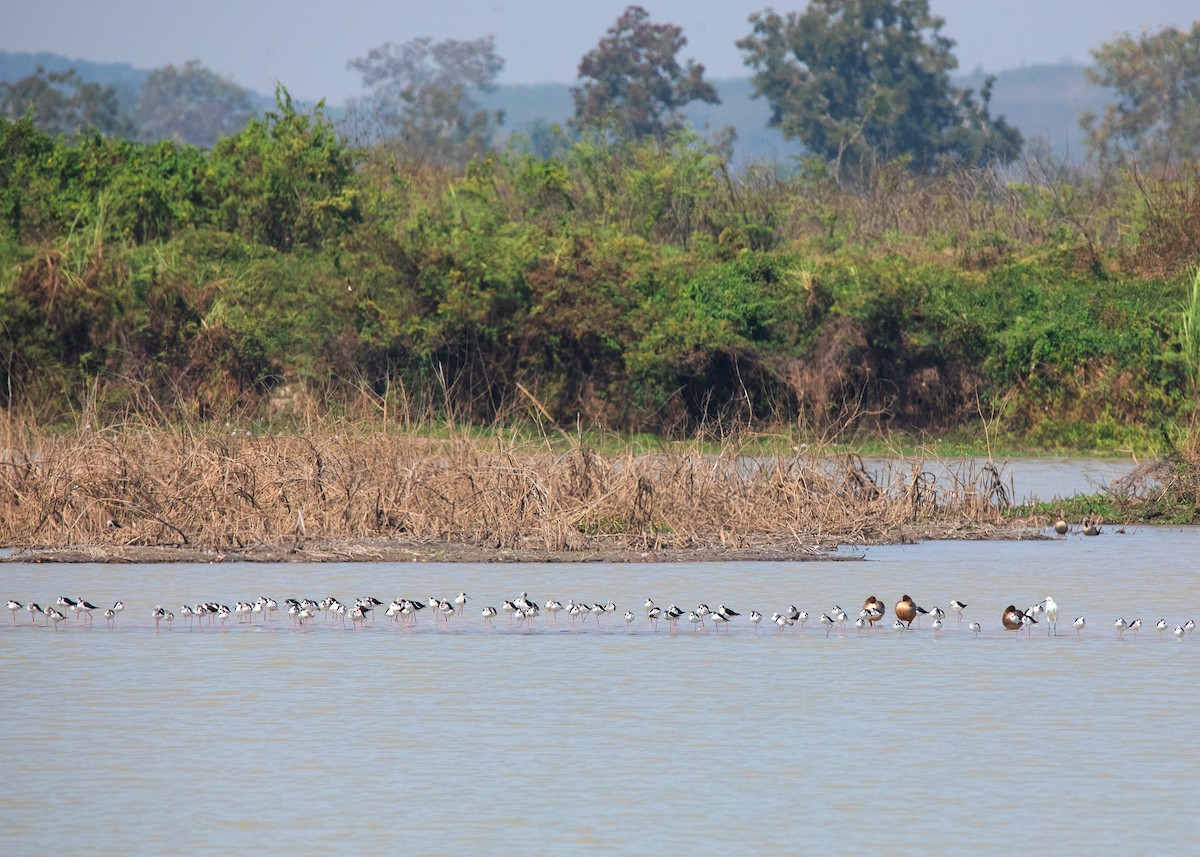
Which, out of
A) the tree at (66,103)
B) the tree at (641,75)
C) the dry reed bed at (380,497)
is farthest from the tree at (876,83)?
the dry reed bed at (380,497)

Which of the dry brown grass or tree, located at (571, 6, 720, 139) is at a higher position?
tree, located at (571, 6, 720, 139)

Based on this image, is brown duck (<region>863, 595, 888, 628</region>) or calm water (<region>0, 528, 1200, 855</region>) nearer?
calm water (<region>0, 528, 1200, 855</region>)

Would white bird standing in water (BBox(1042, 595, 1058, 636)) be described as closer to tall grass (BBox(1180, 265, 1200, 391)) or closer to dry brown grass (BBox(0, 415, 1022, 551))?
dry brown grass (BBox(0, 415, 1022, 551))

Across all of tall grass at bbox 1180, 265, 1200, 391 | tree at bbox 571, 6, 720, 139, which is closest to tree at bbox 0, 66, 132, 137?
tree at bbox 571, 6, 720, 139

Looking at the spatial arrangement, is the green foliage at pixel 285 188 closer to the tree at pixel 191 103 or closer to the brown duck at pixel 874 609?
the brown duck at pixel 874 609

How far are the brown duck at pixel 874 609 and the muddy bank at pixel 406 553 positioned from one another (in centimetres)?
343

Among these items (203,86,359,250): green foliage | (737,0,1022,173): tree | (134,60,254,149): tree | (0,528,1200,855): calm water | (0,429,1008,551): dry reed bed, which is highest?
(134,60,254,149): tree

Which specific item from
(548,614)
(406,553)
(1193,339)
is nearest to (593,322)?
(1193,339)

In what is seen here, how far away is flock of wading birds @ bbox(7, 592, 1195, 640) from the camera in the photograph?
578 inches

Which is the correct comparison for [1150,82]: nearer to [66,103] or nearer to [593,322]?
[66,103]

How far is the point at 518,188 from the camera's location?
116ft

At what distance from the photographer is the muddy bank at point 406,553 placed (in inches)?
712

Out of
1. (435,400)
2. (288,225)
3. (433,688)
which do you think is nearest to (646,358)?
(435,400)

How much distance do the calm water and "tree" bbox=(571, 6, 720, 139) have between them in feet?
201
